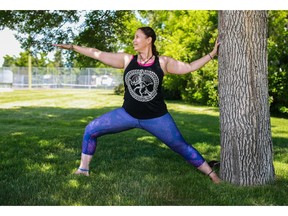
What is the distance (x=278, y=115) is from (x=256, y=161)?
11.5 meters

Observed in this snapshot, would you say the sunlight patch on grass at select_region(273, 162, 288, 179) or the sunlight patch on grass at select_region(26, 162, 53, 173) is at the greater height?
the sunlight patch on grass at select_region(273, 162, 288, 179)

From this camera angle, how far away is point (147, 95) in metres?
4.58

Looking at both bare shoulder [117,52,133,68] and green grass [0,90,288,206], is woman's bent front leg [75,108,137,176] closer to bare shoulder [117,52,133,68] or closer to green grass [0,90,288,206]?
green grass [0,90,288,206]

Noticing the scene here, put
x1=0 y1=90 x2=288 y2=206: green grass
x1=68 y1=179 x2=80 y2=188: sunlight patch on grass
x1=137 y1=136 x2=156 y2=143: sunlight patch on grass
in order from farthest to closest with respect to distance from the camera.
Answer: x1=137 y1=136 x2=156 y2=143: sunlight patch on grass, x1=68 y1=179 x2=80 y2=188: sunlight patch on grass, x1=0 y1=90 x2=288 y2=206: green grass

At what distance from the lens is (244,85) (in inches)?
177

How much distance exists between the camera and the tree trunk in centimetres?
448

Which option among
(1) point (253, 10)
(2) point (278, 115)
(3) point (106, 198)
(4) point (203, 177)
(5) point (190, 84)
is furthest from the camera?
(5) point (190, 84)

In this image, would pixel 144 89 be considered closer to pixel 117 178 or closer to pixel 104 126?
pixel 104 126

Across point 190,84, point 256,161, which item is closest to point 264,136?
point 256,161

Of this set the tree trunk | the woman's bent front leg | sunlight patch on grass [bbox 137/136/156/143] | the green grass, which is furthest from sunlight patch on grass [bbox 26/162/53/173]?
sunlight patch on grass [bbox 137/136/156/143]

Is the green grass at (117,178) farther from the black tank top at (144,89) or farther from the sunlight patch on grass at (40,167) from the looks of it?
the black tank top at (144,89)

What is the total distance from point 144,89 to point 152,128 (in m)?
0.46

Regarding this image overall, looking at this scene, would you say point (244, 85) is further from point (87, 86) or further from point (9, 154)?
point (87, 86)

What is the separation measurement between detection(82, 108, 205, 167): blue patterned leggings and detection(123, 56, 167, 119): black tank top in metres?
0.08
